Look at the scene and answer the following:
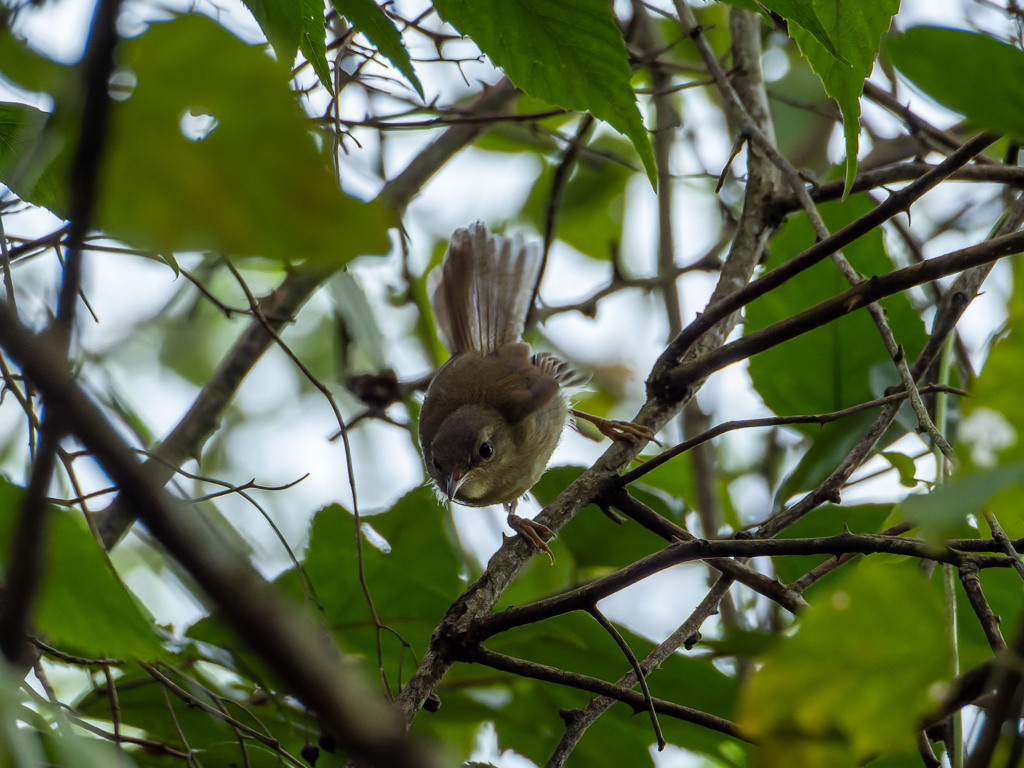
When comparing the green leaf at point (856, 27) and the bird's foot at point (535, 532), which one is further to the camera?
the bird's foot at point (535, 532)

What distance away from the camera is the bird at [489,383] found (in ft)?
13.5

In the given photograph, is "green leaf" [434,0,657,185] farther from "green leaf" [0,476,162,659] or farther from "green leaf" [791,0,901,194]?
"green leaf" [0,476,162,659]

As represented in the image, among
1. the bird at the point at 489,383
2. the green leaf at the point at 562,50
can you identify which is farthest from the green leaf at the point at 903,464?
the bird at the point at 489,383

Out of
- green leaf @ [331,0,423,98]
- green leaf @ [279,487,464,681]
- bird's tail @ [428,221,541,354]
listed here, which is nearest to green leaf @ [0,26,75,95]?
green leaf @ [331,0,423,98]

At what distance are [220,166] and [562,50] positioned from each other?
784 mm

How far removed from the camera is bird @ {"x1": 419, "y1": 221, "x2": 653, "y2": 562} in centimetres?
411

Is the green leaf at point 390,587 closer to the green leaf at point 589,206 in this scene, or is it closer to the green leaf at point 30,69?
the green leaf at point 30,69

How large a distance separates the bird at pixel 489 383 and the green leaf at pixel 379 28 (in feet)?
8.35

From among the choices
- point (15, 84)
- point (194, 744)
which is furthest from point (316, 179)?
point (194, 744)

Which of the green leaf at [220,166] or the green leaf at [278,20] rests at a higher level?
the green leaf at [278,20]

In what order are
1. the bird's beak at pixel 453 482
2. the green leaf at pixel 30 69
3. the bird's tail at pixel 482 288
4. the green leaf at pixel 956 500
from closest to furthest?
1. the green leaf at pixel 956 500
2. the green leaf at pixel 30 69
3. the bird's beak at pixel 453 482
4. the bird's tail at pixel 482 288

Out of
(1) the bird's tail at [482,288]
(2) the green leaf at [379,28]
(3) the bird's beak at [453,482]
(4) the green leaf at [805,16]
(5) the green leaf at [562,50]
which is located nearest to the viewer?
(4) the green leaf at [805,16]

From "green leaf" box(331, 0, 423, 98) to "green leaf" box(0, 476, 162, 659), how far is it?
0.82 m

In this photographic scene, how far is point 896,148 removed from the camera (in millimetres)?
4137
